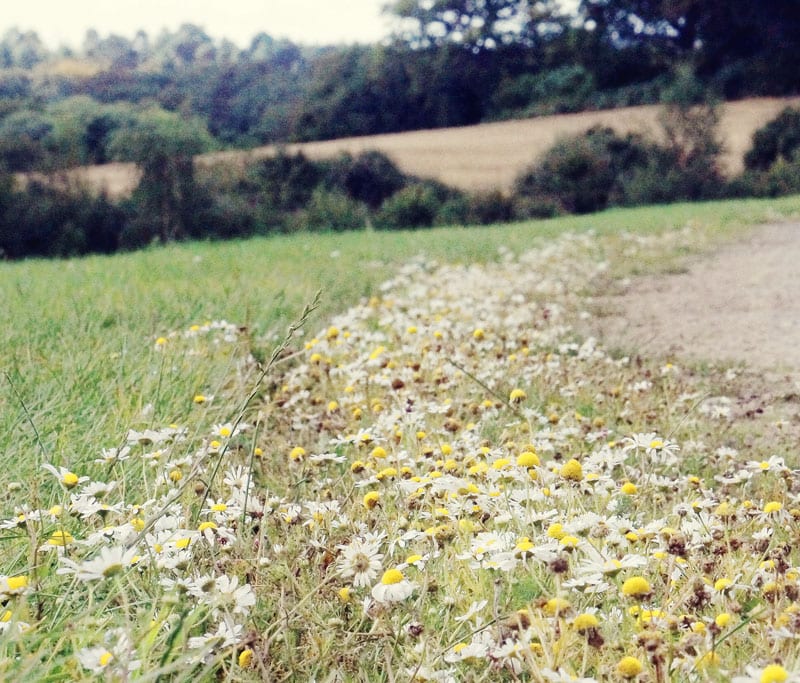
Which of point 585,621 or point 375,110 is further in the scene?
point 375,110

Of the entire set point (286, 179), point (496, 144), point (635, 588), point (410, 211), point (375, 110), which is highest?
point (375, 110)

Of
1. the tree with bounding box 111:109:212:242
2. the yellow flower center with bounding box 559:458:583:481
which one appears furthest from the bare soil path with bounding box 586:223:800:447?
the tree with bounding box 111:109:212:242

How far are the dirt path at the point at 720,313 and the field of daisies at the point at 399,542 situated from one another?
0.99m

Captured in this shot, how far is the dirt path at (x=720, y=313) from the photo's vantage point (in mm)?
4234

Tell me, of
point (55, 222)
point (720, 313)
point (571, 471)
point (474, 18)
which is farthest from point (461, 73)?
point (571, 471)

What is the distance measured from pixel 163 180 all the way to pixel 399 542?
17017 millimetres

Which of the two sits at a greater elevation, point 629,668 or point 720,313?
point 629,668

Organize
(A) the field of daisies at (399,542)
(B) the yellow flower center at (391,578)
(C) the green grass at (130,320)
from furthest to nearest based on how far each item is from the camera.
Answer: (C) the green grass at (130,320) < (B) the yellow flower center at (391,578) < (A) the field of daisies at (399,542)

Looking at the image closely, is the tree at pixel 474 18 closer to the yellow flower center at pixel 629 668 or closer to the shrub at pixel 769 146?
the shrub at pixel 769 146

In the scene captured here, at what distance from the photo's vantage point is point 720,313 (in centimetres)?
532

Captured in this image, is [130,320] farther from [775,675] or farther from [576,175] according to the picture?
[576,175]

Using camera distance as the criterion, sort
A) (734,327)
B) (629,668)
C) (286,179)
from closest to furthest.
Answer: (629,668)
(734,327)
(286,179)

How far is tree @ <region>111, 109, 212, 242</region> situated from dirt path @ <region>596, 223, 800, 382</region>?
1214 cm

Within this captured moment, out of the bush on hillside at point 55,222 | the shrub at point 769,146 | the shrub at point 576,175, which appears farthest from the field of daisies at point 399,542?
the shrub at point 769,146
